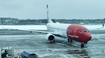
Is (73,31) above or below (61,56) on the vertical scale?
above

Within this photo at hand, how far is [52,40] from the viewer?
3238cm

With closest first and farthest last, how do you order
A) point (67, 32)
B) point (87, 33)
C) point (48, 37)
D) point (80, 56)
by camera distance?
point (80, 56) < point (87, 33) < point (67, 32) < point (48, 37)

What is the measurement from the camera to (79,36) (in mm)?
25938

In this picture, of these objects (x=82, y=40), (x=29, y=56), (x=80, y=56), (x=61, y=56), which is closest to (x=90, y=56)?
(x=80, y=56)

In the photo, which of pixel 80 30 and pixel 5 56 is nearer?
pixel 5 56

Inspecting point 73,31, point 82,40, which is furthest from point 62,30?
point 82,40

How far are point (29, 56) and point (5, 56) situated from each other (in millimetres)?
3232

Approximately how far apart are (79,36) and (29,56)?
1184 cm

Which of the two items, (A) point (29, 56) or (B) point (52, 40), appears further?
(B) point (52, 40)

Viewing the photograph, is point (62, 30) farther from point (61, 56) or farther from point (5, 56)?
point (5, 56)

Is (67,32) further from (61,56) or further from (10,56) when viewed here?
(10,56)

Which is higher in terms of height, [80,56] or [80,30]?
[80,30]

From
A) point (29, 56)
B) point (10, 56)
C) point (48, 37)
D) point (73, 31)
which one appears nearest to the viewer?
point (29, 56)

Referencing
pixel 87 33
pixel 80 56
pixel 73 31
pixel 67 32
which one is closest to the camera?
pixel 80 56
